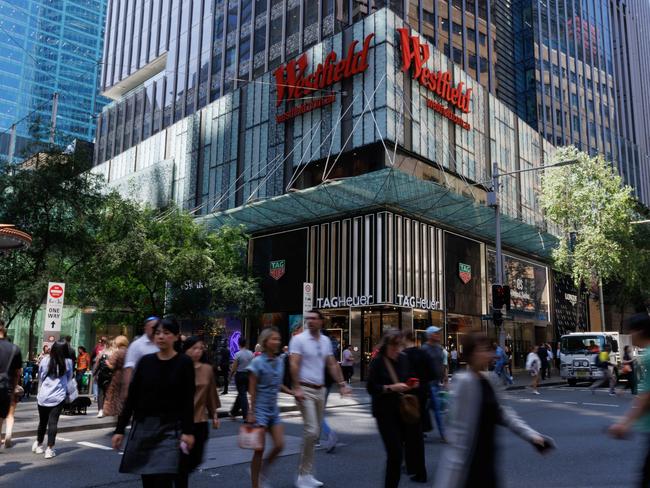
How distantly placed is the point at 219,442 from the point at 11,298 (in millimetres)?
14311

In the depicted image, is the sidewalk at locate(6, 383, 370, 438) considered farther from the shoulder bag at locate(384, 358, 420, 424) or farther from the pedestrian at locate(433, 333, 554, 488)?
the pedestrian at locate(433, 333, 554, 488)

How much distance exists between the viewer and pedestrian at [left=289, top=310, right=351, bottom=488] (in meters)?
6.50

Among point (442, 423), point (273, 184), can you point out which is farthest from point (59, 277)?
point (442, 423)

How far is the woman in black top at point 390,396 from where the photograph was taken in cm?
543

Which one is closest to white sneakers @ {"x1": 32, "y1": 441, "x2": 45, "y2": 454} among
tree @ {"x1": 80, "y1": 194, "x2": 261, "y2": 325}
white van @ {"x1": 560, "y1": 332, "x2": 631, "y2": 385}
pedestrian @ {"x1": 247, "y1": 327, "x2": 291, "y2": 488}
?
pedestrian @ {"x1": 247, "y1": 327, "x2": 291, "y2": 488}

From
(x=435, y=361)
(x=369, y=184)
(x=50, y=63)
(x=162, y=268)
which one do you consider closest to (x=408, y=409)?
(x=435, y=361)

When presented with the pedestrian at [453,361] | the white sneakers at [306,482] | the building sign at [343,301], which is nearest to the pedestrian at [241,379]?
the white sneakers at [306,482]

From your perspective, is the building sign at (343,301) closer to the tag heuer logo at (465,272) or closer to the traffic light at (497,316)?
the traffic light at (497,316)

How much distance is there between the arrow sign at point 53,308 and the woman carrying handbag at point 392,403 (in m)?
10.5

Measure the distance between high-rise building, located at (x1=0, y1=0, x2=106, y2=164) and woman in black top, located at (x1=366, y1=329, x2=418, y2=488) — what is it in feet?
262

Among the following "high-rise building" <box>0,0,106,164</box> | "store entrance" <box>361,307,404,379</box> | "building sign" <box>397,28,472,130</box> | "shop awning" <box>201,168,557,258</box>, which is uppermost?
"high-rise building" <box>0,0,106,164</box>

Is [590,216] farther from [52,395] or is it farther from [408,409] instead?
[52,395]

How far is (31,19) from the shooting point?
284 feet

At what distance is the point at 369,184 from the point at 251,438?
60.3 feet
